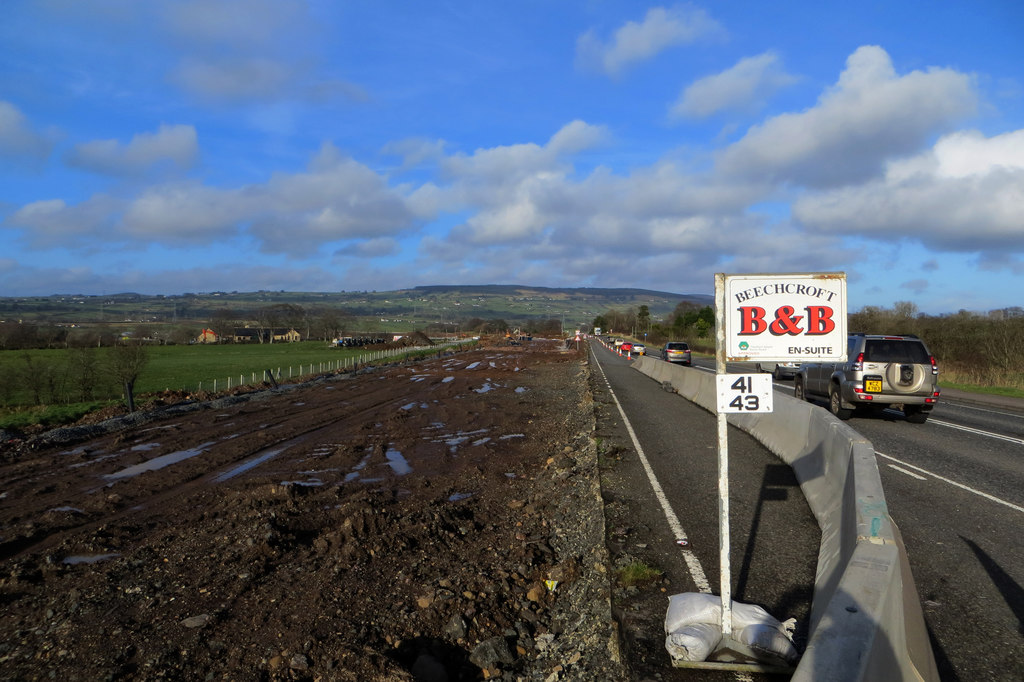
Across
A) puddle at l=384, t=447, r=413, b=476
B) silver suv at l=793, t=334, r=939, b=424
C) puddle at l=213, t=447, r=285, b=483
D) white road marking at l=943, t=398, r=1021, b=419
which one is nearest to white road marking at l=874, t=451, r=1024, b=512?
silver suv at l=793, t=334, r=939, b=424

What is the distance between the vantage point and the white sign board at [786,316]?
5.06m

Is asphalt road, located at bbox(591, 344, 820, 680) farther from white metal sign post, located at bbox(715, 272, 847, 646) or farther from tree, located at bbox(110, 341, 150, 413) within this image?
tree, located at bbox(110, 341, 150, 413)

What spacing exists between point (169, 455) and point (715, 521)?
41.4ft

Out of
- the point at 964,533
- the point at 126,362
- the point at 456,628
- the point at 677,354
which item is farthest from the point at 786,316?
the point at 677,354

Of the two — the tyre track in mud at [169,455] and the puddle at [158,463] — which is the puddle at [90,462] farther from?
the puddle at [158,463]

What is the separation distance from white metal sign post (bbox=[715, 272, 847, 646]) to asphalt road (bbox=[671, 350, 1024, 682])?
190 centimetres

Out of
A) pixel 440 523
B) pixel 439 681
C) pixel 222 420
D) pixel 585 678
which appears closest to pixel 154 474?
pixel 440 523

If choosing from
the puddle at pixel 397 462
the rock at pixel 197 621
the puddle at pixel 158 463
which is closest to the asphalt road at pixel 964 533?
the rock at pixel 197 621

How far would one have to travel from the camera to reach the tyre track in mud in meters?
9.84

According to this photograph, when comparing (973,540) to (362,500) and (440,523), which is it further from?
(362,500)

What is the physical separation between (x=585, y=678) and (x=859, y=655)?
2239mm

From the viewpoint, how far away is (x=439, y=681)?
5.20 m

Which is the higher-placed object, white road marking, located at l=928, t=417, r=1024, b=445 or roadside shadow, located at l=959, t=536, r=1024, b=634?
roadside shadow, located at l=959, t=536, r=1024, b=634

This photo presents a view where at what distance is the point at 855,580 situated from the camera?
3.85 m
